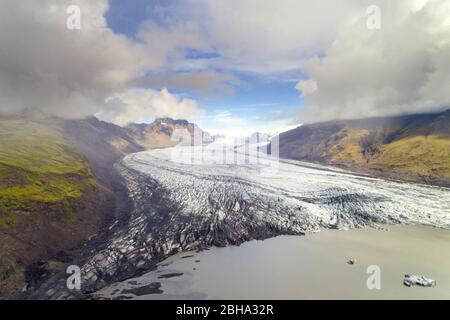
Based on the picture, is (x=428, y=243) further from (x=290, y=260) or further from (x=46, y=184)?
(x=46, y=184)

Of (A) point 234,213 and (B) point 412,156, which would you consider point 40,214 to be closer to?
(A) point 234,213

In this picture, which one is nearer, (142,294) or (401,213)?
(142,294)

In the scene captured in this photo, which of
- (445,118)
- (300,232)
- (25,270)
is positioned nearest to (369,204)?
(300,232)

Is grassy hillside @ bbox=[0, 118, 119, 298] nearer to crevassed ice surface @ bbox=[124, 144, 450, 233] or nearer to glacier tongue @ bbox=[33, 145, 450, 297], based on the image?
glacier tongue @ bbox=[33, 145, 450, 297]

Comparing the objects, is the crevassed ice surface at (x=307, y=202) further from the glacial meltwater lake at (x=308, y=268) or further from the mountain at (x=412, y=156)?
the mountain at (x=412, y=156)
